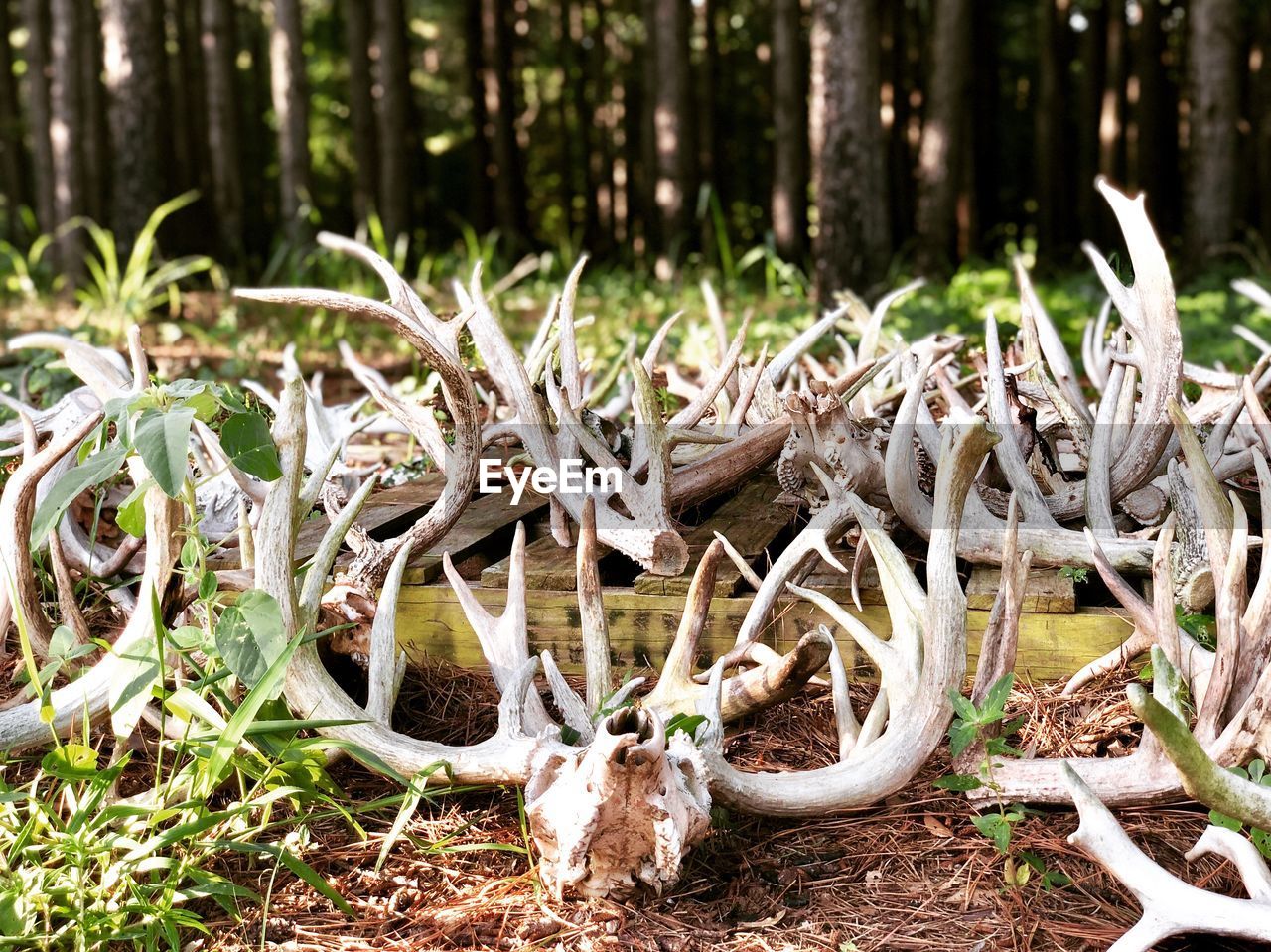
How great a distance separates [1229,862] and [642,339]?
17.5 feet

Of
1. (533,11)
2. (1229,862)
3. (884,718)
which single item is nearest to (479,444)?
(884,718)

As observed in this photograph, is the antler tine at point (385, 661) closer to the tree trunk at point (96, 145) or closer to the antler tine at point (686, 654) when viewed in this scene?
the antler tine at point (686, 654)

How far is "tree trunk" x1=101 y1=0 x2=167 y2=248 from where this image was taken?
8945mm

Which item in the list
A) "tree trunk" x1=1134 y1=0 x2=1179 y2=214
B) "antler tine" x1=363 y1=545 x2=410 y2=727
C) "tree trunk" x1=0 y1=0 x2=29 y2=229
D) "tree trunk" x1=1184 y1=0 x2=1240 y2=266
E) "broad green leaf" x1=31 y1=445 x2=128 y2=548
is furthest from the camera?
"tree trunk" x1=0 y1=0 x2=29 y2=229

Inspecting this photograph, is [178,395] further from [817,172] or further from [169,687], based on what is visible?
[817,172]

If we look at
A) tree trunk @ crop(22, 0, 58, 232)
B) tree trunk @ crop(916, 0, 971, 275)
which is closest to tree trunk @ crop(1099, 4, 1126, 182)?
tree trunk @ crop(916, 0, 971, 275)

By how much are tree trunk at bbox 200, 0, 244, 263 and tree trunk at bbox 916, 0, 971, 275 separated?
23.8ft

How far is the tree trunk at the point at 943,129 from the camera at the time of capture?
11.2m

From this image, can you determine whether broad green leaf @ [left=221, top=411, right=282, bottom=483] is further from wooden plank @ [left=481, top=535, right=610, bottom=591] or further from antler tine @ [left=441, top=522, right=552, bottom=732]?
wooden plank @ [left=481, top=535, right=610, bottom=591]

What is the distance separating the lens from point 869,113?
8266 mm

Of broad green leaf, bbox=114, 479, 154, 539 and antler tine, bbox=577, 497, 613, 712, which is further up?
broad green leaf, bbox=114, 479, 154, 539

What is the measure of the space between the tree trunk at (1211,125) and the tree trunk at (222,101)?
9.55 m

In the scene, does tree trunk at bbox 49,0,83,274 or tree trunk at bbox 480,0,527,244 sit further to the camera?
tree trunk at bbox 480,0,527,244

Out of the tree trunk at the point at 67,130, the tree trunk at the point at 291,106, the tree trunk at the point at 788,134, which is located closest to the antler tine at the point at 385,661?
the tree trunk at the point at 67,130
